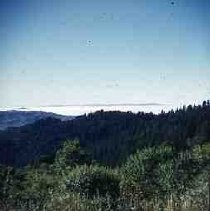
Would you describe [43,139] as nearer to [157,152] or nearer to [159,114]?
[159,114]

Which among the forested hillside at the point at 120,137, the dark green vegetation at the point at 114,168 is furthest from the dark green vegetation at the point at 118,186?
the forested hillside at the point at 120,137

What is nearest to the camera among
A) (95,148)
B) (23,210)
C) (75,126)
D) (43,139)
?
(23,210)

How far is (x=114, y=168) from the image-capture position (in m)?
84.0

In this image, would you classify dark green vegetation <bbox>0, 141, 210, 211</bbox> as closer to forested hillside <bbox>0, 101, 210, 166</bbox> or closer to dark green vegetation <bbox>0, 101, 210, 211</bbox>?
dark green vegetation <bbox>0, 101, 210, 211</bbox>

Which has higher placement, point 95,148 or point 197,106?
point 197,106

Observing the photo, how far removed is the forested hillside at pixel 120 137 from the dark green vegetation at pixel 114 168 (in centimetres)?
20

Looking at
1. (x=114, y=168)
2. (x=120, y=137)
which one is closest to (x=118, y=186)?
(x=114, y=168)

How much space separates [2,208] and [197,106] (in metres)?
151

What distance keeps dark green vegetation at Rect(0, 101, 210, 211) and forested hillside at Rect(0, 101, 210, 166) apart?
0.65 feet

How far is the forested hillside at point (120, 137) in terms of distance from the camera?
10906 centimetres

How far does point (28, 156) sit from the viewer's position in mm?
153625

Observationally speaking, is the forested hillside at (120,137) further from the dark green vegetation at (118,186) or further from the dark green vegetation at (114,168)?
the dark green vegetation at (118,186)

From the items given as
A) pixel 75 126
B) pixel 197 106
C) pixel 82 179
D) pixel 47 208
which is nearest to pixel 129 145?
pixel 197 106

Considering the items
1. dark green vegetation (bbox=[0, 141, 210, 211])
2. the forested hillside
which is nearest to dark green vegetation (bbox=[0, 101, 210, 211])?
dark green vegetation (bbox=[0, 141, 210, 211])
